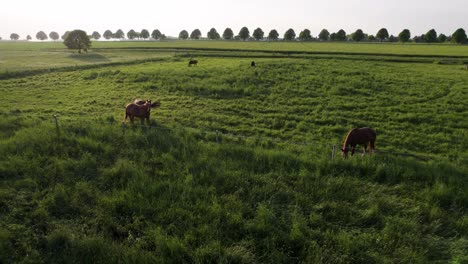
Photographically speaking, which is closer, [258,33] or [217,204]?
[217,204]

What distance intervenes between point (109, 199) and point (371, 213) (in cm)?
620

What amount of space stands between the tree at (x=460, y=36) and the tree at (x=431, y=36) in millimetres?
11782

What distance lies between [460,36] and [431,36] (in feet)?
46.9

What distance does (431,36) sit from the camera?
106 metres

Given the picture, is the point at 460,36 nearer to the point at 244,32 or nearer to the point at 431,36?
the point at 431,36

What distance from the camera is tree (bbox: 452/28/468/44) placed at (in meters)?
92.0

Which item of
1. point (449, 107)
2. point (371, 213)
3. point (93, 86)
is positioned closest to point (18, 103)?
point (93, 86)

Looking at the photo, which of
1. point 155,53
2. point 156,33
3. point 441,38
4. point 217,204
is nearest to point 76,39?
point 155,53

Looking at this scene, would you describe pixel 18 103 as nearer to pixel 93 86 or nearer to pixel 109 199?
pixel 93 86

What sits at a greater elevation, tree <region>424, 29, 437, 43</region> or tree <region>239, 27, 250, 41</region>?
tree <region>239, 27, 250, 41</region>

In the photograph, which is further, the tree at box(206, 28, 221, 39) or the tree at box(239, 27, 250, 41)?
the tree at box(206, 28, 221, 39)

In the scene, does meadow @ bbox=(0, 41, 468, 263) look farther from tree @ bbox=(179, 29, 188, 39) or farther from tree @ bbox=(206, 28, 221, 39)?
tree @ bbox=(179, 29, 188, 39)

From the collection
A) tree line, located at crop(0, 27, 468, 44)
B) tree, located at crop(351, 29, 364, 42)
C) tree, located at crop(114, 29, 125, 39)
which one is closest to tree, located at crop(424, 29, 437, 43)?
tree line, located at crop(0, 27, 468, 44)

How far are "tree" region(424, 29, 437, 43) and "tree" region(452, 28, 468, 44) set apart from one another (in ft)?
38.7
